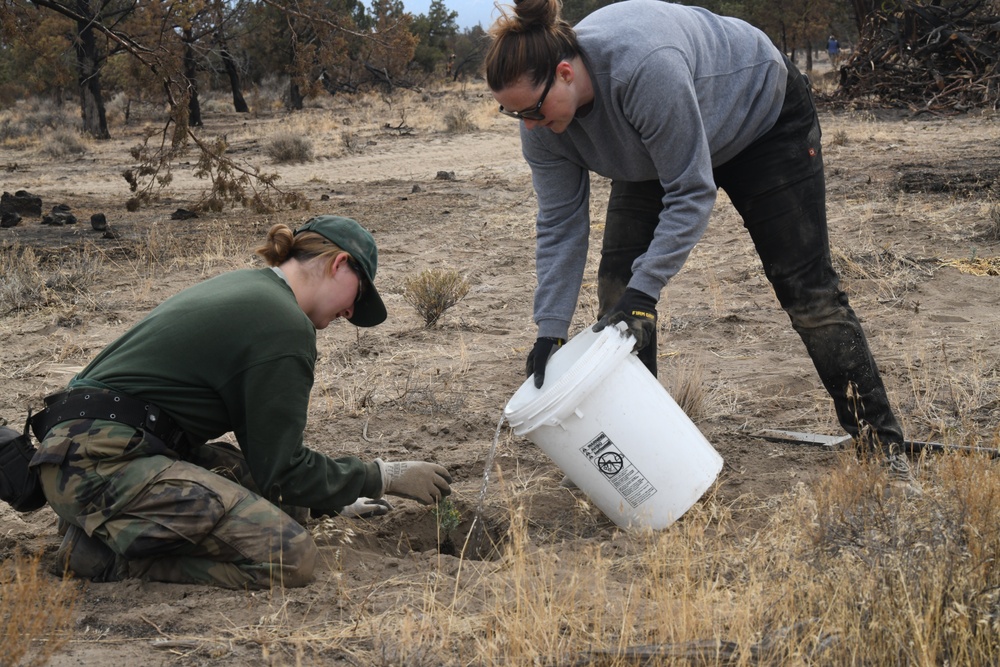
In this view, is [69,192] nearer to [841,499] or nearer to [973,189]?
[973,189]

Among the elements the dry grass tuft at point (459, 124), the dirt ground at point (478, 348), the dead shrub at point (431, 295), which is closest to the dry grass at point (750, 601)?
the dirt ground at point (478, 348)

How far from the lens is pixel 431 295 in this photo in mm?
6883

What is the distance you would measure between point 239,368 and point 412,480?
Answer: 31.5 inches

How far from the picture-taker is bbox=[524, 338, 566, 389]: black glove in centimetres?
358

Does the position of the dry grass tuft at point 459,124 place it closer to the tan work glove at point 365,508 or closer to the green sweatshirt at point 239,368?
the tan work glove at point 365,508

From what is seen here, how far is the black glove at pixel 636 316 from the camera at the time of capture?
338 centimetres

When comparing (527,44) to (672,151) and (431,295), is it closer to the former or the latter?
(672,151)

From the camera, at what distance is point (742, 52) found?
11.9 ft

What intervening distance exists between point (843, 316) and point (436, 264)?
5.34 meters

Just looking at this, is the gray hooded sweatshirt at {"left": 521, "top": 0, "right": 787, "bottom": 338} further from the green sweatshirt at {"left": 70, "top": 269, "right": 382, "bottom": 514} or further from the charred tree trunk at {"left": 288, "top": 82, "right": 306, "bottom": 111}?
the charred tree trunk at {"left": 288, "top": 82, "right": 306, "bottom": 111}

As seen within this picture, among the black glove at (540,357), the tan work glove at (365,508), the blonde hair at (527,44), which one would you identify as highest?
the blonde hair at (527,44)

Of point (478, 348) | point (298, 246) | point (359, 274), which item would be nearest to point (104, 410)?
point (298, 246)

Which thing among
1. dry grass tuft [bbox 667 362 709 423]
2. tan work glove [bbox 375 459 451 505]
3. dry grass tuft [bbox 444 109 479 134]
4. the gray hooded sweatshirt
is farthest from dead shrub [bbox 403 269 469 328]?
dry grass tuft [bbox 444 109 479 134]

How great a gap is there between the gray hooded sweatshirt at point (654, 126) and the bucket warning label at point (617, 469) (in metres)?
0.51
